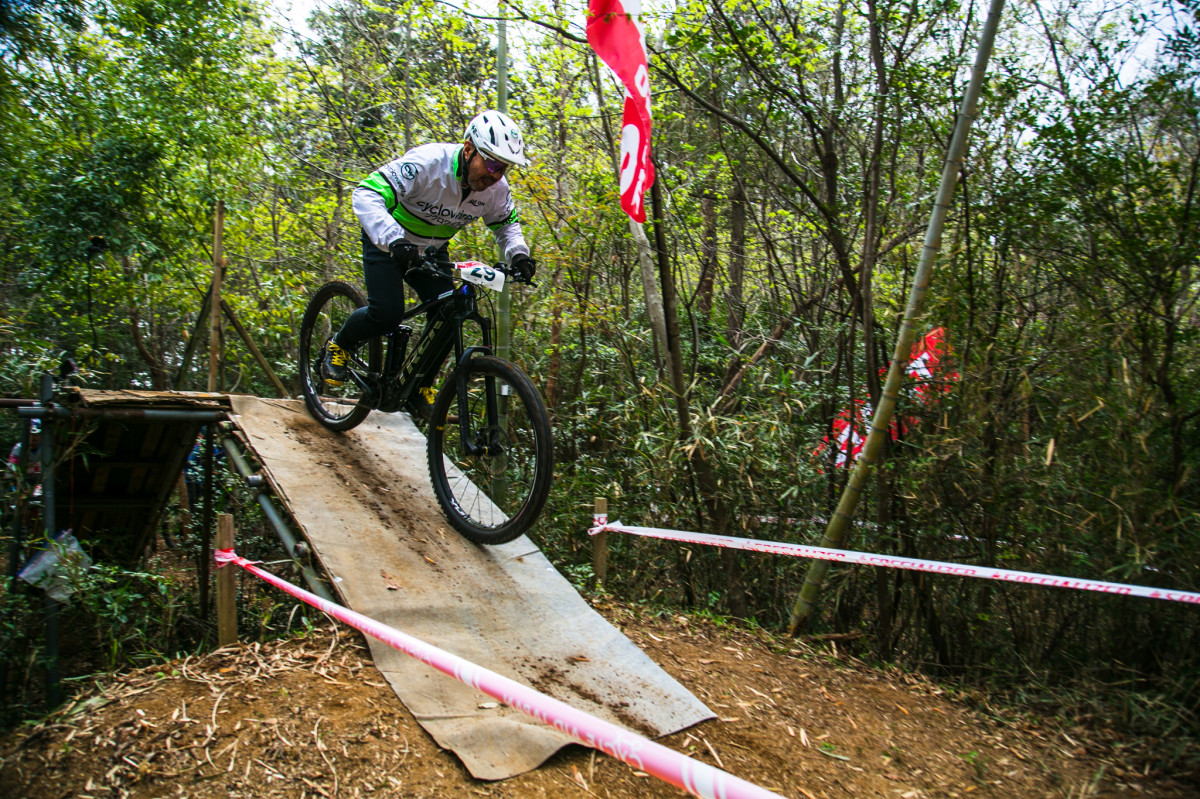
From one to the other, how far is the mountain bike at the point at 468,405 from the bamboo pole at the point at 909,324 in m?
1.58

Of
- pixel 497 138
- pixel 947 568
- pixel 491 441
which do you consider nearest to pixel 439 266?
pixel 497 138

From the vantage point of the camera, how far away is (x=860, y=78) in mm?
4984

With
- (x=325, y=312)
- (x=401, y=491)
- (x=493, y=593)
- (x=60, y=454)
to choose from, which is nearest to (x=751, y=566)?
(x=493, y=593)

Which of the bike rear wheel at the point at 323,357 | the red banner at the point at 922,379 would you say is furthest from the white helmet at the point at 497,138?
the red banner at the point at 922,379

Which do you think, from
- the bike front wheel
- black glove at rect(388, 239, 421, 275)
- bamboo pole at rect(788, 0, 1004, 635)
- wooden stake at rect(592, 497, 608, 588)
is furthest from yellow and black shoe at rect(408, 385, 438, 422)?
bamboo pole at rect(788, 0, 1004, 635)

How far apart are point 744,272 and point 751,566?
4228 millimetres

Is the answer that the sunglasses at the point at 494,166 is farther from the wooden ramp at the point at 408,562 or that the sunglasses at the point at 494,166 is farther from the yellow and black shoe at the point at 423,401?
the wooden ramp at the point at 408,562

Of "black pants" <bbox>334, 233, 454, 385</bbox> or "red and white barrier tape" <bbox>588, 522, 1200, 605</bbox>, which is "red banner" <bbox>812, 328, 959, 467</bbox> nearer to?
"red and white barrier tape" <bbox>588, 522, 1200, 605</bbox>

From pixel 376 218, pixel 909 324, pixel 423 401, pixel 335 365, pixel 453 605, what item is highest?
pixel 376 218

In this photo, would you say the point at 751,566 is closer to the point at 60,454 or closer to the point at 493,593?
the point at 493,593

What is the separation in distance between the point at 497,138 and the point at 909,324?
7.30ft

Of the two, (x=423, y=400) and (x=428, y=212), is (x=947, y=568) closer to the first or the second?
(x=423, y=400)

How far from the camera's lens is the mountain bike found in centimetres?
344

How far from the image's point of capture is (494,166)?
3680 millimetres
